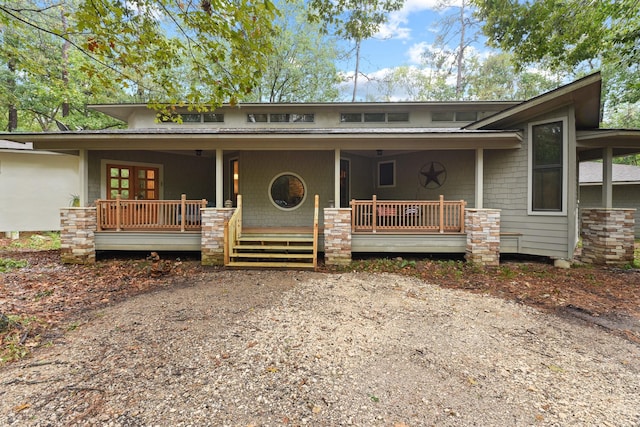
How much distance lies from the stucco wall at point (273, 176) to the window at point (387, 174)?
7.28 ft

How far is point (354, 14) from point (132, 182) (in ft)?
27.6

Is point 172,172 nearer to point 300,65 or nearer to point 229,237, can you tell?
point 229,237

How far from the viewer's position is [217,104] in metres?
5.17

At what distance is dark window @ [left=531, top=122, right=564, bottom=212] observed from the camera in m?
6.56

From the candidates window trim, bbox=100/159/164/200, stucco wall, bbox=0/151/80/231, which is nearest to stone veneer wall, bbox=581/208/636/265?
window trim, bbox=100/159/164/200

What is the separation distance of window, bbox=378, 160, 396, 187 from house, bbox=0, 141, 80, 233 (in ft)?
41.1

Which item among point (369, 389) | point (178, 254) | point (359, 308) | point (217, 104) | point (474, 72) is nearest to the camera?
point (369, 389)

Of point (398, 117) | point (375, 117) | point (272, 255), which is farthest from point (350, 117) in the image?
point (272, 255)

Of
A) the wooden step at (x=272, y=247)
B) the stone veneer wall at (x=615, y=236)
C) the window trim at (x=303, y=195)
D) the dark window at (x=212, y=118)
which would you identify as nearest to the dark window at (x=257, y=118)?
the dark window at (x=212, y=118)

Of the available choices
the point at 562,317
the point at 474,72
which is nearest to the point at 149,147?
the point at 562,317

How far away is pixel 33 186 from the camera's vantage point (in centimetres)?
1127

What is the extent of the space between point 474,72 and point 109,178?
25233 millimetres

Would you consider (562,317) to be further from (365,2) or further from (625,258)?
(365,2)

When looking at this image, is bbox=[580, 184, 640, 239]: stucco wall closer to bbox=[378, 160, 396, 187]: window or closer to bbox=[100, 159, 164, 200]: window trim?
bbox=[378, 160, 396, 187]: window
